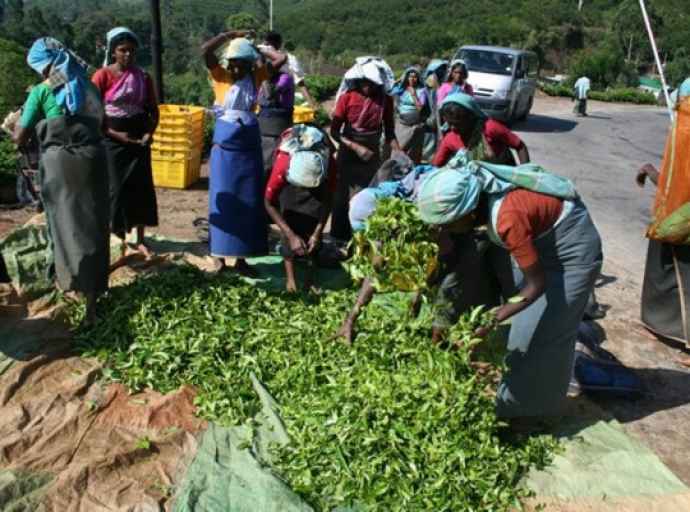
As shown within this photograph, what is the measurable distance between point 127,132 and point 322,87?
1647cm

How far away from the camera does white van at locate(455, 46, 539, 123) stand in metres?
15.9

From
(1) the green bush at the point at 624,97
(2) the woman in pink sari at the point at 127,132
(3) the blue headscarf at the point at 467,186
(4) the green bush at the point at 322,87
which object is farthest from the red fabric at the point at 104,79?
(1) the green bush at the point at 624,97

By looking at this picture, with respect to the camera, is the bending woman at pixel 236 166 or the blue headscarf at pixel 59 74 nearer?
the blue headscarf at pixel 59 74

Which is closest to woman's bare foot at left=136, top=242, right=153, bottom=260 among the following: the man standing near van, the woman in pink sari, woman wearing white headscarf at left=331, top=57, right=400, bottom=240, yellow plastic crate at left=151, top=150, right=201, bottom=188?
the woman in pink sari

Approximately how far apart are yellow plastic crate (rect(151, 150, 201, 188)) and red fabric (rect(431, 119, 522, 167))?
13.3 feet

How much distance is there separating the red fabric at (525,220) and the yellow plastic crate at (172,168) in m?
5.59

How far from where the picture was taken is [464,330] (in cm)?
336

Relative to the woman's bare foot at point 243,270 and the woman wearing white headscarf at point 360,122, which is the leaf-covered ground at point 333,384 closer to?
the woman's bare foot at point 243,270

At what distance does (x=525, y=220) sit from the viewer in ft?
10.3

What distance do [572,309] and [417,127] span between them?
4685 mm

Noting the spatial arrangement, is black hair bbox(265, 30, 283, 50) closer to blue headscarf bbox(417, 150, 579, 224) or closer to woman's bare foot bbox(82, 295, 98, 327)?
woman's bare foot bbox(82, 295, 98, 327)

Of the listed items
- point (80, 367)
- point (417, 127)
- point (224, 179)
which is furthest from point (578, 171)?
point (80, 367)

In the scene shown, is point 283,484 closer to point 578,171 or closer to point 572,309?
point 572,309

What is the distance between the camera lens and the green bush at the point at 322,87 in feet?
66.6
